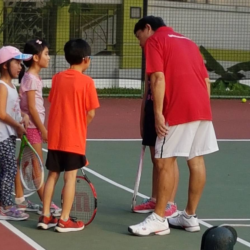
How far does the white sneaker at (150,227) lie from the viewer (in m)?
5.52

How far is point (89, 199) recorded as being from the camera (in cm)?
585

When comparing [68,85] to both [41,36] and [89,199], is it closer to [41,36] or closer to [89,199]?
[89,199]

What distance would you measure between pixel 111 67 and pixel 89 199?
11.0m

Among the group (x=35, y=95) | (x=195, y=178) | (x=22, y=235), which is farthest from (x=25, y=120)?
(x=195, y=178)

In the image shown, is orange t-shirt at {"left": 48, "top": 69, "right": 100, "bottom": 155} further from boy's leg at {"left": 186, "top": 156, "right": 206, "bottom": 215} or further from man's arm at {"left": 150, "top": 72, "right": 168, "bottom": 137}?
boy's leg at {"left": 186, "top": 156, "right": 206, "bottom": 215}

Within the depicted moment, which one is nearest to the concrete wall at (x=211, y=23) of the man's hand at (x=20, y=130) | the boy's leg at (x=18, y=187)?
the boy's leg at (x=18, y=187)

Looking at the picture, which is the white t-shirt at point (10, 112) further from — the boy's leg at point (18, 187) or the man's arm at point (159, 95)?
the man's arm at point (159, 95)

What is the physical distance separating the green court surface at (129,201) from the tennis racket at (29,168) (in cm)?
31

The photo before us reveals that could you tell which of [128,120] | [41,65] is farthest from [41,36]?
[41,65]

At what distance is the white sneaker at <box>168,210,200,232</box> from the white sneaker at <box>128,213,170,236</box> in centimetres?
22

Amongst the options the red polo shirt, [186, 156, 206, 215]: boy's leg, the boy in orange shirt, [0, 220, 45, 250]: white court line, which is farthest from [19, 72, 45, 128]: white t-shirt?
[186, 156, 206, 215]: boy's leg

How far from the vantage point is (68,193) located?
5594mm

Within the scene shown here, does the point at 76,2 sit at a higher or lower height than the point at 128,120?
higher

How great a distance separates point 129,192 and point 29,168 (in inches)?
57.2
